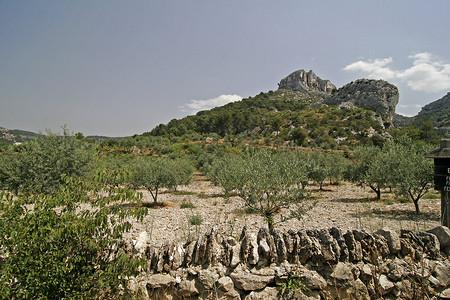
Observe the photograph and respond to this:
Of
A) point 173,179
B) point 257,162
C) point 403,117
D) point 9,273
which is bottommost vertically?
point 173,179

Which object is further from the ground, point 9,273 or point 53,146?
point 53,146

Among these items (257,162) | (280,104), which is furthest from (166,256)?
(280,104)

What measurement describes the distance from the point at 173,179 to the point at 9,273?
2218 cm


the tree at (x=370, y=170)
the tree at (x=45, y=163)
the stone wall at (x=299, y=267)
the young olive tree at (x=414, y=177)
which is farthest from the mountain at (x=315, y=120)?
the stone wall at (x=299, y=267)

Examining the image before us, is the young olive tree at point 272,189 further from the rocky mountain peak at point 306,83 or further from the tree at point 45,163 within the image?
the rocky mountain peak at point 306,83

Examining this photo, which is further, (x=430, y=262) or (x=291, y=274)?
(x=430, y=262)

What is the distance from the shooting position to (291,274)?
4266 millimetres

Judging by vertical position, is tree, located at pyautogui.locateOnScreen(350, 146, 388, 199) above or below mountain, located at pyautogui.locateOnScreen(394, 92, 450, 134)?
below

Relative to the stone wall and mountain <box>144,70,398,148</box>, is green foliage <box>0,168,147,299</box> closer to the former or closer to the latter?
the stone wall

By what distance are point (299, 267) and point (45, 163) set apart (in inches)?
575

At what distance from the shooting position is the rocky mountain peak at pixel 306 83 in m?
168

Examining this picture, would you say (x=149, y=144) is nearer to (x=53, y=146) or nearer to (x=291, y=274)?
(x=53, y=146)

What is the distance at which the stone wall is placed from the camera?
4.18 meters

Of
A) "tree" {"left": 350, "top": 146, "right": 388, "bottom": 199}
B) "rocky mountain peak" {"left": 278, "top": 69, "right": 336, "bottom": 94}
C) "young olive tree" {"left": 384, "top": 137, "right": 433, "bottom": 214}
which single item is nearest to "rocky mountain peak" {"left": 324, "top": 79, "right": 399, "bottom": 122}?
"rocky mountain peak" {"left": 278, "top": 69, "right": 336, "bottom": 94}
